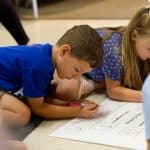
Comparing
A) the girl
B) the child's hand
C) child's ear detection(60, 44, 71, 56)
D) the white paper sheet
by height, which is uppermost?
child's ear detection(60, 44, 71, 56)

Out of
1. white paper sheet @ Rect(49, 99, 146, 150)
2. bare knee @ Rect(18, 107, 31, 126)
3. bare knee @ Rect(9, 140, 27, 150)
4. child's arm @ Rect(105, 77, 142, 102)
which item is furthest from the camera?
child's arm @ Rect(105, 77, 142, 102)

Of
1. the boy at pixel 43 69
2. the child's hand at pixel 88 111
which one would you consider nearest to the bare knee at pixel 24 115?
the boy at pixel 43 69

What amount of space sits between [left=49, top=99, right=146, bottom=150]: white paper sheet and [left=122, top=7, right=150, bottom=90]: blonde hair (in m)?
0.10

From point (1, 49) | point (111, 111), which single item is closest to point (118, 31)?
point (111, 111)

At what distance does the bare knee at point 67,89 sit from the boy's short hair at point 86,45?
25 centimetres

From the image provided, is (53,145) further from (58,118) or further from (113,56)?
(113,56)

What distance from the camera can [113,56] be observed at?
4.09 feet

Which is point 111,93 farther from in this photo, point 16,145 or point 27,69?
point 16,145

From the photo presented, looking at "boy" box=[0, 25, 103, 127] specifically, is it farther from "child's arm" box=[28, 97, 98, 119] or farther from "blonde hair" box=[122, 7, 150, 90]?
"blonde hair" box=[122, 7, 150, 90]

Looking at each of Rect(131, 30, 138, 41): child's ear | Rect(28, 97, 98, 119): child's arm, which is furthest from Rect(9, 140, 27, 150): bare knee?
Rect(131, 30, 138, 41): child's ear

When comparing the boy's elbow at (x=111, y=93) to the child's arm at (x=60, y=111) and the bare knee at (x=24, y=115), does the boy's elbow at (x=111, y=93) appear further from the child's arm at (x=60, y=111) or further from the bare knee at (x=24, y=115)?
the bare knee at (x=24, y=115)

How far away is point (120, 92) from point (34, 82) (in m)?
0.31

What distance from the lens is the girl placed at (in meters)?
1.19

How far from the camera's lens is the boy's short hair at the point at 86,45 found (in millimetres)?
1013
